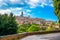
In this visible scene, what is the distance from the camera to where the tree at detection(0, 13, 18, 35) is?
25.5m

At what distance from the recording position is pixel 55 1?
29438 mm

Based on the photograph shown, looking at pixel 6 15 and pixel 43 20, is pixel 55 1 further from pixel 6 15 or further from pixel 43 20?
pixel 43 20

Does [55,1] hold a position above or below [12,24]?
above

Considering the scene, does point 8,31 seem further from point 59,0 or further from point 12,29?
point 59,0

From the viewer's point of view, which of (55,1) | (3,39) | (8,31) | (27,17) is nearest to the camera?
(3,39)

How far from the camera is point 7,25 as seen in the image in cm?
2631

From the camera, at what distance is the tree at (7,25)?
25480 mm

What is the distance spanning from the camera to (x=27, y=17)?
64688 mm

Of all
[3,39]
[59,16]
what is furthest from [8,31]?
[3,39]

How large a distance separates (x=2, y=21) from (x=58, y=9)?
8403 millimetres

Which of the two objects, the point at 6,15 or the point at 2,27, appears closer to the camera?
the point at 2,27

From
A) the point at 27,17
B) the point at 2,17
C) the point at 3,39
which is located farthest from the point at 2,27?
the point at 27,17

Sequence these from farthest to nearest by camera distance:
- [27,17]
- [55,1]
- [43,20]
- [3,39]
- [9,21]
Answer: [27,17] < [43,20] < [55,1] < [9,21] < [3,39]

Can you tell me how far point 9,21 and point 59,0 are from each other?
7709mm
